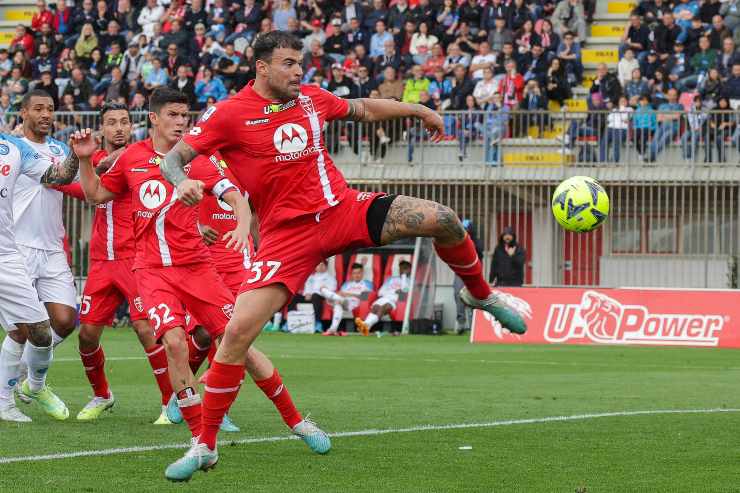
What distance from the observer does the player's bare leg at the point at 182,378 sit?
28.6 ft

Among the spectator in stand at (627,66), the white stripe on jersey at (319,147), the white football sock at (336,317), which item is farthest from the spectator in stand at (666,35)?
the white stripe on jersey at (319,147)

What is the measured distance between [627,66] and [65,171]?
759 inches

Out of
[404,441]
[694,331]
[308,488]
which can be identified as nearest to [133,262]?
[404,441]

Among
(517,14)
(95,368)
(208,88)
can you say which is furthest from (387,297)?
(95,368)

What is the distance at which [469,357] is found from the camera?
1862 centimetres

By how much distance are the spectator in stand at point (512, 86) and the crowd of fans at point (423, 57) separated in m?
0.03

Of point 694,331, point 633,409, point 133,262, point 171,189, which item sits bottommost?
point 694,331

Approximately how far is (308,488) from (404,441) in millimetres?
1960

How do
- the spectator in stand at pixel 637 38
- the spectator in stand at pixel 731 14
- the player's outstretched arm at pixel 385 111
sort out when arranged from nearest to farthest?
the player's outstretched arm at pixel 385 111
the spectator in stand at pixel 731 14
the spectator in stand at pixel 637 38

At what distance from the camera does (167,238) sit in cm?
975

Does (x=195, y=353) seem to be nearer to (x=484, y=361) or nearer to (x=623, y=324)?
(x=484, y=361)

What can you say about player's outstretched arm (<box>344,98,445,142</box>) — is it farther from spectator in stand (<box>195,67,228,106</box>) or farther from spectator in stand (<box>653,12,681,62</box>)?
spectator in stand (<box>195,67,228,106</box>)

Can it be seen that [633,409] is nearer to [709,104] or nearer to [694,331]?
[694,331]

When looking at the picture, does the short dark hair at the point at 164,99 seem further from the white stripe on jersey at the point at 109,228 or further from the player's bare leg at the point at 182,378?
the player's bare leg at the point at 182,378
